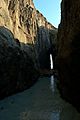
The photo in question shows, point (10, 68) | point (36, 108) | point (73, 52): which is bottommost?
point (36, 108)

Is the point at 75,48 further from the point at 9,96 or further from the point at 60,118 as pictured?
the point at 9,96

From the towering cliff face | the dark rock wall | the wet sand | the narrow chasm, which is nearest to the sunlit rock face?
the narrow chasm

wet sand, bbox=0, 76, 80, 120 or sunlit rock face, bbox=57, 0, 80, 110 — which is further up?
sunlit rock face, bbox=57, 0, 80, 110

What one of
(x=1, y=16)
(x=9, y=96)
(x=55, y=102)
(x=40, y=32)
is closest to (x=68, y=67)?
(x=55, y=102)

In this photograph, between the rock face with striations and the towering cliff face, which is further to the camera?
the towering cliff face

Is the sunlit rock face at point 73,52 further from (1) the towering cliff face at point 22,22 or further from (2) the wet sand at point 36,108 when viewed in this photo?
(1) the towering cliff face at point 22,22

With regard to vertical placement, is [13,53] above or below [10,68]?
above

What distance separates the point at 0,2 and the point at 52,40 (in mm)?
32922

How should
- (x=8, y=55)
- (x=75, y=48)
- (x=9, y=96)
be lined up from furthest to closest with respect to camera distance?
(x=8, y=55) < (x=9, y=96) < (x=75, y=48)

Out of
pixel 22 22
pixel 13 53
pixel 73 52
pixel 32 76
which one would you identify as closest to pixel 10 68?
pixel 13 53

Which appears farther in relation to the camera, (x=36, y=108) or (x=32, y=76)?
(x=32, y=76)

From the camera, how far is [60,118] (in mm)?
14133

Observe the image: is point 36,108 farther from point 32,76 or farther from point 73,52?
point 32,76

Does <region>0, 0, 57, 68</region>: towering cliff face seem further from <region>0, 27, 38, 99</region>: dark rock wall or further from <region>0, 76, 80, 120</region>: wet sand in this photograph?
<region>0, 76, 80, 120</region>: wet sand
